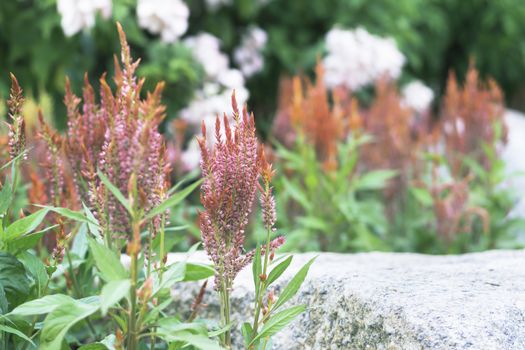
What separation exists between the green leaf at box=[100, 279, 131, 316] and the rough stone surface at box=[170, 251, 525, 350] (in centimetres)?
70

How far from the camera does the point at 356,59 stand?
502 cm

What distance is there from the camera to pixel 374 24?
606 centimetres

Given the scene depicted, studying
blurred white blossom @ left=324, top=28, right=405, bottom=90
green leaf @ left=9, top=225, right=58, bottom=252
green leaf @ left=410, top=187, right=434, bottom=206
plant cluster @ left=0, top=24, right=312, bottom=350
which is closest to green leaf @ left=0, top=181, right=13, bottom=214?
plant cluster @ left=0, top=24, right=312, bottom=350

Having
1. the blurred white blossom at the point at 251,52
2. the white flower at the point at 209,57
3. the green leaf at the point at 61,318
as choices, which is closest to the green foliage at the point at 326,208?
the white flower at the point at 209,57

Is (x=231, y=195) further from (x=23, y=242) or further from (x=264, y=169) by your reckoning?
(x=23, y=242)

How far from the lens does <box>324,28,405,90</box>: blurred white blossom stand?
5020 millimetres

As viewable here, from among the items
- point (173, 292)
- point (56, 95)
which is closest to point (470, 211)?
point (173, 292)

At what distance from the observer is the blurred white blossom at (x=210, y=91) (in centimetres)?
453

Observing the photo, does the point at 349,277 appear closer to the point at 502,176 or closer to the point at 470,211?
the point at 470,211

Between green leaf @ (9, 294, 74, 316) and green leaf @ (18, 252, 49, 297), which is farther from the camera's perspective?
green leaf @ (18, 252, 49, 297)

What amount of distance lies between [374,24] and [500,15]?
1.92 meters

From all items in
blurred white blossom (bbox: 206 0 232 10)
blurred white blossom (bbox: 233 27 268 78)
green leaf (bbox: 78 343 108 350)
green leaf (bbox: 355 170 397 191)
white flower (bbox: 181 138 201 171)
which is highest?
blurred white blossom (bbox: 206 0 232 10)

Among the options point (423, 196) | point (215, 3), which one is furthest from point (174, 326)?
point (215, 3)

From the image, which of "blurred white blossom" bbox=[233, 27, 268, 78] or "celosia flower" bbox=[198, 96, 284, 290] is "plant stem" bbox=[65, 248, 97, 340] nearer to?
"celosia flower" bbox=[198, 96, 284, 290]
